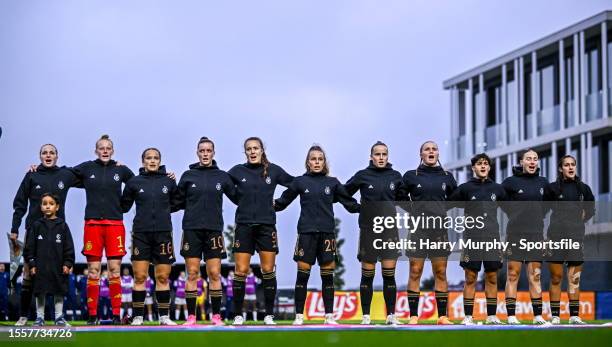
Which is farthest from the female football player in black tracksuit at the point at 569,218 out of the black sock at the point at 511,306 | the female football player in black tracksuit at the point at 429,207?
the female football player in black tracksuit at the point at 429,207

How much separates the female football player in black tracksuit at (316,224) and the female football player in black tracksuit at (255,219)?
0.38 meters

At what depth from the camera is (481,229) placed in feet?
52.2

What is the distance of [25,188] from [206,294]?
19667 millimetres

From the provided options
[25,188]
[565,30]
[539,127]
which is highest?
[565,30]

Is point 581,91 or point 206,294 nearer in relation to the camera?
point 206,294

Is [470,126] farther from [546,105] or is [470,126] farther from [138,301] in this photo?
[138,301]

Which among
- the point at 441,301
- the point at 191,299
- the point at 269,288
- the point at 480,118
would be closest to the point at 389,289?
the point at 441,301

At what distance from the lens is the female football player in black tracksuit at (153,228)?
1498 centimetres

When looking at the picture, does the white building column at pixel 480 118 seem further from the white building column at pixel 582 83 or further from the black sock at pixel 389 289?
the black sock at pixel 389 289

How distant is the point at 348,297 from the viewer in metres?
35.0

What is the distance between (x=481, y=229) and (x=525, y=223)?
933 mm

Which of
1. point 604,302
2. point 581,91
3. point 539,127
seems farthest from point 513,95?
point 604,302

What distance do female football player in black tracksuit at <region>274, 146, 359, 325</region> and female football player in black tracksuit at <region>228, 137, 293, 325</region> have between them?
1.24ft

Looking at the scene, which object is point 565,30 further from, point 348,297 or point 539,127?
point 348,297
